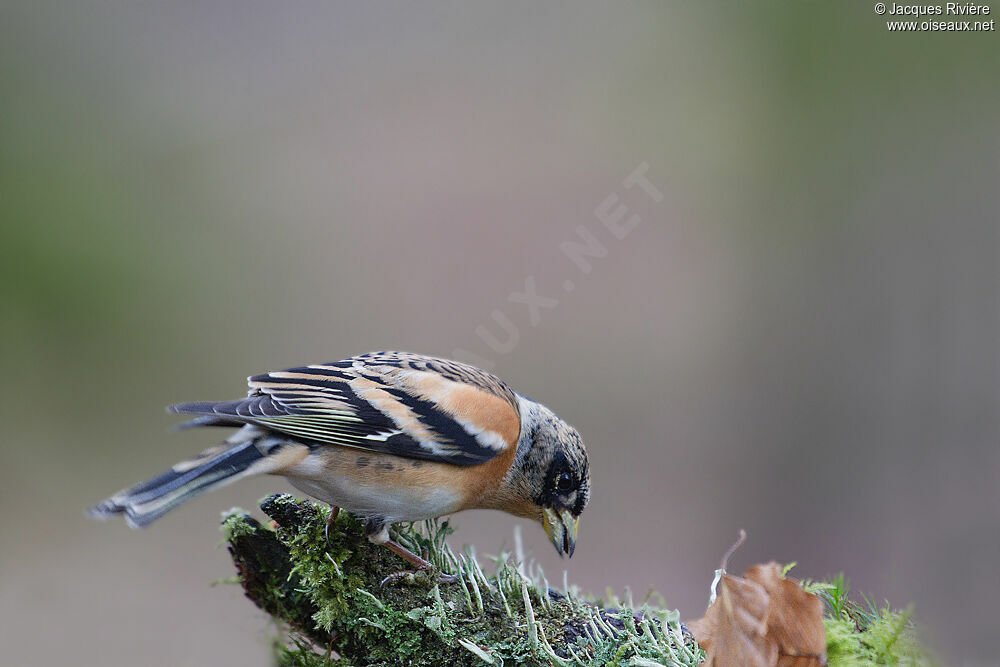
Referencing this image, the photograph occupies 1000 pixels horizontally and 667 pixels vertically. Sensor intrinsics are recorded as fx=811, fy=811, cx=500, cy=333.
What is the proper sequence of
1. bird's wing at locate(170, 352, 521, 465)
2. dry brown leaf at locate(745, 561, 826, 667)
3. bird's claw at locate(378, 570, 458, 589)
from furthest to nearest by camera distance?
bird's wing at locate(170, 352, 521, 465) → bird's claw at locate(378, 570, 458, 589) → dry brown leaf at locate(745, 561, 826, 667)

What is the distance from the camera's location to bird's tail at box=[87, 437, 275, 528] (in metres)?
2.71

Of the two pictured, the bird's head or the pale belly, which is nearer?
the pale belly

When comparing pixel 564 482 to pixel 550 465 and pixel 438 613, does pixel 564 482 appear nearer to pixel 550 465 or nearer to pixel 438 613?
pixel 550 465

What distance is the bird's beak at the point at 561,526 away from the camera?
3.94 m

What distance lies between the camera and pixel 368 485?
3219mm

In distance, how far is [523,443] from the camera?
3867 millimetres

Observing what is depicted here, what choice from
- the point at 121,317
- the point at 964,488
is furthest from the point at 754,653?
the point at 121,317

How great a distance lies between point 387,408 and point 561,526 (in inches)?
43.6

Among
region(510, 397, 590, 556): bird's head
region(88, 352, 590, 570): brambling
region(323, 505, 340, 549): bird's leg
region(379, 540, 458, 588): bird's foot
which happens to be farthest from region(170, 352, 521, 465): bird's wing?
region(379, 540, 458, 588): bird's foot

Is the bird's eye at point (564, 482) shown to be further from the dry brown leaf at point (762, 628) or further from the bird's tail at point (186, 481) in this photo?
the dry brown leaf at point (762, 628)

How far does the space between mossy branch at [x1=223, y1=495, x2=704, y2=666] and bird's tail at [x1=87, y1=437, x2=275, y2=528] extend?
0.24 m

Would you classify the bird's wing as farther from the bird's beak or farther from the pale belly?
the bird's beak

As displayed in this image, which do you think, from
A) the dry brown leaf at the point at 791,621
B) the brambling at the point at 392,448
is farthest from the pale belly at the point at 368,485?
the dry brown leaf at the point at 791,621

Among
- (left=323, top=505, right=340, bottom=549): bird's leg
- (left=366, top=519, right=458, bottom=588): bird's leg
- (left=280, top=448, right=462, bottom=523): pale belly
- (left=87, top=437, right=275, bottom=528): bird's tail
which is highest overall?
(left=87, top=437, right=275, bottom=528): bird's tail
